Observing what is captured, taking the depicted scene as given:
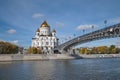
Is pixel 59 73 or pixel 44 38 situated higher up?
pixel 44 38

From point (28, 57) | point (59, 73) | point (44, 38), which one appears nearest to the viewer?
point (59, 73)

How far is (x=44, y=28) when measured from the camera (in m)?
136

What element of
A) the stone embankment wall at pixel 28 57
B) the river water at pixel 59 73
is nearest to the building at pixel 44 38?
the stone embankment wall at pixel 28 57

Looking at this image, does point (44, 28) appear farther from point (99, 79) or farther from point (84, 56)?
point (99, 79)

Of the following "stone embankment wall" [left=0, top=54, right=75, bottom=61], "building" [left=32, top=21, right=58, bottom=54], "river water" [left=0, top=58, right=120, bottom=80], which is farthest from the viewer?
"building" [left=32, top=21, right=58, bottom=54]

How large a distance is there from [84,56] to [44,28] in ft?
113

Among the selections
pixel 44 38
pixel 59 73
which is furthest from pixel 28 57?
pixel 59 73

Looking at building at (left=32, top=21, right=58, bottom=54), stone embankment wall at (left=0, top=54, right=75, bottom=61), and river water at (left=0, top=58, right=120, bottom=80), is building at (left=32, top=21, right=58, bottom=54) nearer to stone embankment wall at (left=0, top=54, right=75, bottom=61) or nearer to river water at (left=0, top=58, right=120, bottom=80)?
stone embankment wall at (left=0, top=54, right=75, bottom=61)

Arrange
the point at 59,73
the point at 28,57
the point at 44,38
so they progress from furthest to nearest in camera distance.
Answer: the point at 44,38 < the point at 28,57 < the point at 59,73

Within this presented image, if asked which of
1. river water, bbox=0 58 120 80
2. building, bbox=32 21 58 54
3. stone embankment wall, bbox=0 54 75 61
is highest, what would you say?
building, bbox=32 21 58 54

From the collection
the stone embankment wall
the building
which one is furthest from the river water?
the building

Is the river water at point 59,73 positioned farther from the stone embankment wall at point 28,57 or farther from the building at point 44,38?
the building at point 44,38

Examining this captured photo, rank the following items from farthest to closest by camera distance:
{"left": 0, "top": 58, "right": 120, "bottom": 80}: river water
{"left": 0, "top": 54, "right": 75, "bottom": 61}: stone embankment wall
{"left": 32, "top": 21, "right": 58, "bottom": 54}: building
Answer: {"left": 32, "top": 21, "right": 58, "bottom": 54}: building < {"left": 0, "top": 54, "right": 75, "bottom": 61}: stone embankment wall < {"left": 0, "top": 58, "right": 120, "bottom": 80}: river water

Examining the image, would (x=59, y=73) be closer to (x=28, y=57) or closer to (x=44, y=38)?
(x=28, y=57)
